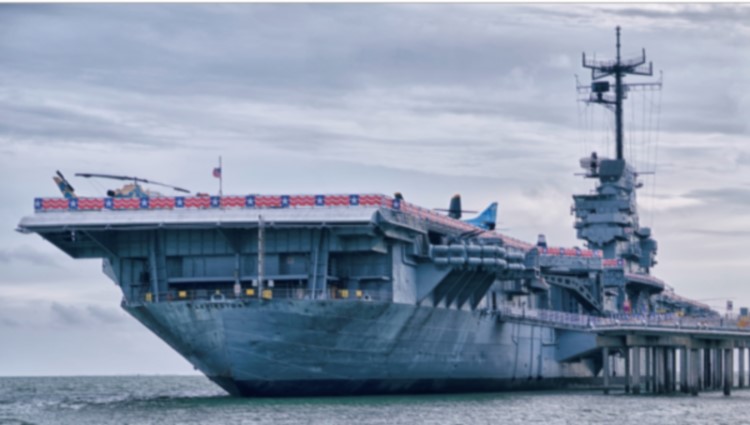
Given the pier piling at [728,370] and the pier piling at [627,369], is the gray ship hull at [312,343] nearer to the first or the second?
the pier piling at [627,369]

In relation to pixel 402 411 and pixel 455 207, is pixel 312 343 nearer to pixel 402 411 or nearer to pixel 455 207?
pixel 402 411

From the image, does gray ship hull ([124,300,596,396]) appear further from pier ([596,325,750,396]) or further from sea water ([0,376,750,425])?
pier ([596,325,750,396])

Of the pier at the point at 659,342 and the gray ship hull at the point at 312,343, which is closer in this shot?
the gray ship hull at the point at 312,343

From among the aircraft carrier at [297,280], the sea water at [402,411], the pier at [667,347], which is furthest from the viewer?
the pier at [667,347]

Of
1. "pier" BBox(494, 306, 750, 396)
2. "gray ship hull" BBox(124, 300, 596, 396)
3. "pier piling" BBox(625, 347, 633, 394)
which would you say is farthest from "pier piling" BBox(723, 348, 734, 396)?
"gray ship hull" BBox(124, 300, 596, 396)

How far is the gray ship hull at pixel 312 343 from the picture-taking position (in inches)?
2256

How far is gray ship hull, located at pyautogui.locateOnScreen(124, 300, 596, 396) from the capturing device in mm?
57312

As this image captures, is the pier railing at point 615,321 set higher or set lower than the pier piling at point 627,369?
higher

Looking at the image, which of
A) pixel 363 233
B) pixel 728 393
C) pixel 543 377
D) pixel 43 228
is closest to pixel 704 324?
pixel 728 393

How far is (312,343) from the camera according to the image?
2302 inches

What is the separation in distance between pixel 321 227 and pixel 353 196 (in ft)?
6.04

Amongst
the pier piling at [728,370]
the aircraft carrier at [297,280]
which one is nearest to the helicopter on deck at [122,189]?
the aircraft carrier at [297,280]

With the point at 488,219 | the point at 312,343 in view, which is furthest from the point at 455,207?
the point at 312,343

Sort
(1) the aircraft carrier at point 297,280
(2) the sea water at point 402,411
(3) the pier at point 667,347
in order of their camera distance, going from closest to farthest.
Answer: (2) the sea water at point 402,411
(1) the aircraft carrier at point 297,280
(3) the pier at point 667,347
